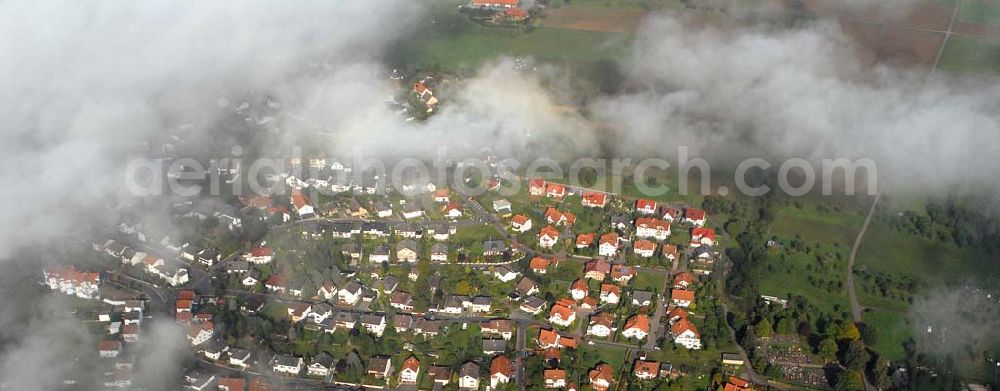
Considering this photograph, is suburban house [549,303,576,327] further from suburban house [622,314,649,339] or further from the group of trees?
the group of trees

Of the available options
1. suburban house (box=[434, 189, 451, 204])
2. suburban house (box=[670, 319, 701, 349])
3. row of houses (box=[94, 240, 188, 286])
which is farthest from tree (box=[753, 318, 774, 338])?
row of houses (box=[94, 240, 188, 286])

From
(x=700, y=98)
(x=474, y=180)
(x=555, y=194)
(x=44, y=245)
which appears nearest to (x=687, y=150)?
(x=700, y=98)

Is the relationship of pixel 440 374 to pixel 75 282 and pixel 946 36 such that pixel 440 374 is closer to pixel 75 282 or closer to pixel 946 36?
pixel 75 282

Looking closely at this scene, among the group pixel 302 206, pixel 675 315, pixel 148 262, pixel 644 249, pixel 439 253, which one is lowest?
pixel 675 315

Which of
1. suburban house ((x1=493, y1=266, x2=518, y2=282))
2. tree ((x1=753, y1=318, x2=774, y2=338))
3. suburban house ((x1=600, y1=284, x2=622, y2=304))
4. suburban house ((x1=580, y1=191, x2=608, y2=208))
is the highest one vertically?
suburban house ((x1=580, y1=191, x2=608, y2=208))

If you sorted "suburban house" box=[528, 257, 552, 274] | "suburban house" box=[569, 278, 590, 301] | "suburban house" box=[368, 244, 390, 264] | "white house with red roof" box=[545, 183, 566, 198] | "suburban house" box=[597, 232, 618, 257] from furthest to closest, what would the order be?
"white house with red roof" box=[545, 183, 566, 198], "suburban house" box=[597, 232, 618, 257], "suburban house" box=[368, 244, 390, 264], "suburban house" box=[528, 257, 552, 274], "suburban house" box=[569, 278, 590, 301]

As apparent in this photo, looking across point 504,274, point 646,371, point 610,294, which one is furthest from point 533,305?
point 646,371

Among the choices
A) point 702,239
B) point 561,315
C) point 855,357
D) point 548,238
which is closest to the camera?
point 855,357

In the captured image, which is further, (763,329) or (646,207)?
(646,207)
